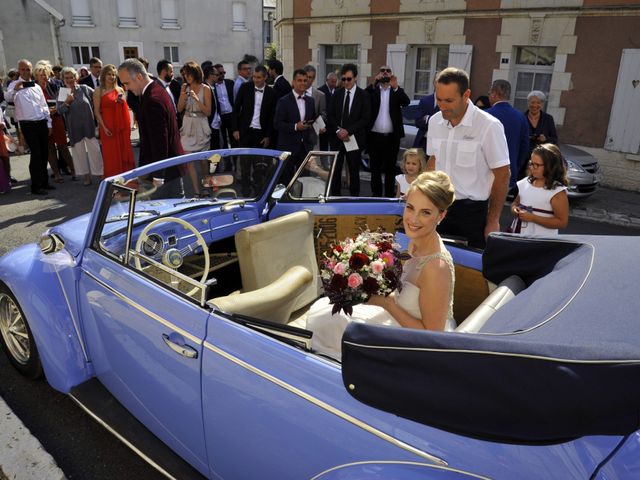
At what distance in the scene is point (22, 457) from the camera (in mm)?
2881

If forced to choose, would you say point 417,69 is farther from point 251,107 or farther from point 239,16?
point 239,16

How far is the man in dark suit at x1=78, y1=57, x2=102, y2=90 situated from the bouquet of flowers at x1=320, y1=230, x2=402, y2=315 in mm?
9274

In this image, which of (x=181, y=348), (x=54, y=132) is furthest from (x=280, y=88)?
(x=181, y=348)

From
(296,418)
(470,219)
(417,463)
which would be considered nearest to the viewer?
(417,463)

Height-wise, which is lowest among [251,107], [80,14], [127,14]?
[251,107]

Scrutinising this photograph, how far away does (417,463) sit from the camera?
1604 mm

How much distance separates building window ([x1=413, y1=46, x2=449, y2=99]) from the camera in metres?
13.4

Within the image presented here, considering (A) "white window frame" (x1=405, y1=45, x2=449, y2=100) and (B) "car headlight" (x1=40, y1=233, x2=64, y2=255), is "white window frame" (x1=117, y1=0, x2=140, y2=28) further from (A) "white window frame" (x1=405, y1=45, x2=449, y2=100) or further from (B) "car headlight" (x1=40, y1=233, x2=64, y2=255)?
(B) "car headlight" (x1=40, y1=233, x2=64, y2=255)

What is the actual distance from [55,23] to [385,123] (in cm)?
2601

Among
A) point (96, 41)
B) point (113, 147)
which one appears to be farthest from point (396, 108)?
point (96, 41)

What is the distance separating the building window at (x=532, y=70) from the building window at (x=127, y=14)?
2398cm

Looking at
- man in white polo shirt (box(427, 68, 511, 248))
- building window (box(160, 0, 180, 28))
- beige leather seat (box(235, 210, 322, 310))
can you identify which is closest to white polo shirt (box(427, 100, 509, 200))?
man in white polo shirt (box(427, 68, 511, 248))

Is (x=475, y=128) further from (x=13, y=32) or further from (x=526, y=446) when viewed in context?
(x=13, y=32)

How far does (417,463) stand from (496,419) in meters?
Answer: 0.31
